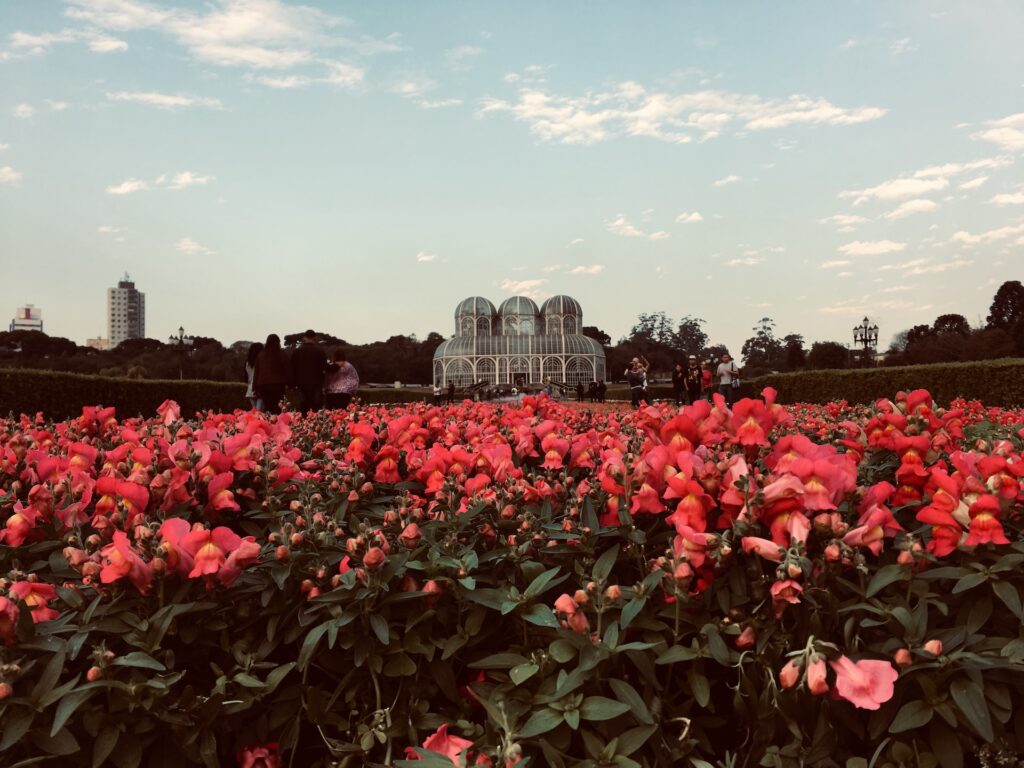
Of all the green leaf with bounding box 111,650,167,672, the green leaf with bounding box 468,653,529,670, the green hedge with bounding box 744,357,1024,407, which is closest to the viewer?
the green leaf with bounding box 111,650,167,672

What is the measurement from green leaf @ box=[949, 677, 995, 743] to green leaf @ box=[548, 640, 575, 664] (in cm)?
74

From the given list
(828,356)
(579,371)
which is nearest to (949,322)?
(828,356)

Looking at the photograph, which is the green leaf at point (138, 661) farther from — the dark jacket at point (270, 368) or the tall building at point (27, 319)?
the tall building at point (27, 319)

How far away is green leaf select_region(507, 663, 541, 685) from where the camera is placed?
5.38 ft

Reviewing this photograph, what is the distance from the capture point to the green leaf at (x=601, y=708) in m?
1.54

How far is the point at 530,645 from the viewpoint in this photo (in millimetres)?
1816

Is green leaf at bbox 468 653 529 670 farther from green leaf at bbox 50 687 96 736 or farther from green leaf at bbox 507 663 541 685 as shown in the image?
green leaf at bbox 50 687 96 736

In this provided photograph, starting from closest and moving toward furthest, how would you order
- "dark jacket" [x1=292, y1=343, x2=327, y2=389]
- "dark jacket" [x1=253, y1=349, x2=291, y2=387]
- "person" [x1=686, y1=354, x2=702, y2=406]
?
1. "dark jacket" [x1=253, y1=349, x2=291, y2=387]
2. "dark jacket" [x1=292, y1=343, x2=327, y2=389]
3. "person" [x1=686, y1=354, x2=702, y2=406]

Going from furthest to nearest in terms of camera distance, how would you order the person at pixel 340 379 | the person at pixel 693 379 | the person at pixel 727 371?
1. the person at pixel 693 379
2. the person at pixel 727 371
3. the person at pixel 340 379

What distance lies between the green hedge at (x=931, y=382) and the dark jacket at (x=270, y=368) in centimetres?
1072

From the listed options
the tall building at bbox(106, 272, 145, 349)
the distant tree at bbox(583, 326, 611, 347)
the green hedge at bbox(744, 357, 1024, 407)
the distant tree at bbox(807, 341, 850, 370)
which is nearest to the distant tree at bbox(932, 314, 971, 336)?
the distant tree at bbox(807, 341, 850, 370)

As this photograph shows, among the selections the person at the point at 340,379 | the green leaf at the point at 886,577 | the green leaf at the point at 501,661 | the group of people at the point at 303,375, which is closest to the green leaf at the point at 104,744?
the green leaf at the point at 501,661

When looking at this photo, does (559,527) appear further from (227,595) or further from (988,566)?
(988,566)

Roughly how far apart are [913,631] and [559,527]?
0.88 metres
